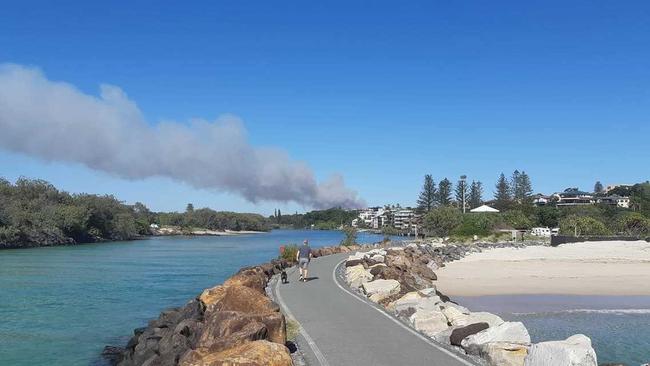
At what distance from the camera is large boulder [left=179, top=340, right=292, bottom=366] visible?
8.41m

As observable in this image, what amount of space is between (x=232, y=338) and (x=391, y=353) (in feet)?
10.1

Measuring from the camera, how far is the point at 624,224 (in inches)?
3199

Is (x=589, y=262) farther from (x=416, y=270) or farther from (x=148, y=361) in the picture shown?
(x=148, y=361)

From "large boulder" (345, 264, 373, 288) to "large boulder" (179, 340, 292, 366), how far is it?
1264 cm

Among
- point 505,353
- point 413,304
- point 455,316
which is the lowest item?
point 505,353

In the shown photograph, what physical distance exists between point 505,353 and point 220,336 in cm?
500

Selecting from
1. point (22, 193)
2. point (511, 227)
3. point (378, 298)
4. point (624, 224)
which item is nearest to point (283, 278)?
point (378, 298)

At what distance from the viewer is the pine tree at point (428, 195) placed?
481ft

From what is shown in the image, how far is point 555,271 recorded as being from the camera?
38.1 m

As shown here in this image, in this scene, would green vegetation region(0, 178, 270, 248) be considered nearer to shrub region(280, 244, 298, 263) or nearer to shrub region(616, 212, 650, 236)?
shrub region(280, 244, 298, 263)

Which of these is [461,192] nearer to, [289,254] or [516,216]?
[516,216]

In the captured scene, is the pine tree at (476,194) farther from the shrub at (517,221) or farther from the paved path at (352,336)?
the paved path at (352,336)

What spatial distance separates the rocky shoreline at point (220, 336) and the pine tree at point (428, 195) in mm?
131132

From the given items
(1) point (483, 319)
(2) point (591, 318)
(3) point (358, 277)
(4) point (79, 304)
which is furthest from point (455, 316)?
(4) point (79, 304)
